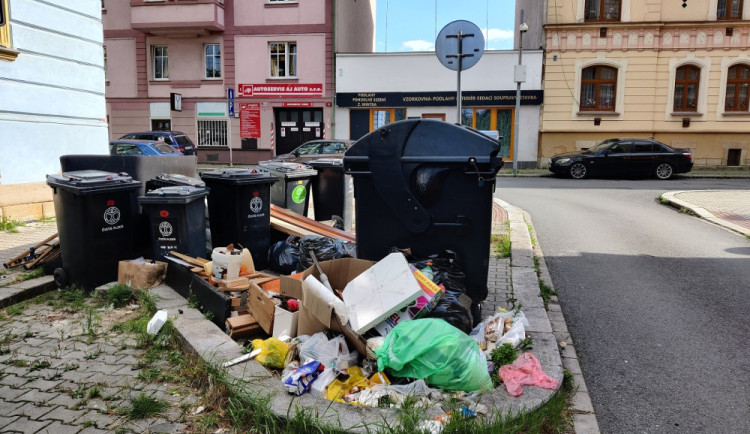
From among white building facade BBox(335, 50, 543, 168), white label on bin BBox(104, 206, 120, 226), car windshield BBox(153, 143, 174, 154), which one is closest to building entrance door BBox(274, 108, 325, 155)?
white building facade BBox(335, 50, 543, 168)

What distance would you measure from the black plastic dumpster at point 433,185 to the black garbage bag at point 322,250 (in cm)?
101

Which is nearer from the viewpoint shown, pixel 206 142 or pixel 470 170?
pixel 470 170

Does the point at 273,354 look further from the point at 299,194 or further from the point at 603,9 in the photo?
the point at 603,9

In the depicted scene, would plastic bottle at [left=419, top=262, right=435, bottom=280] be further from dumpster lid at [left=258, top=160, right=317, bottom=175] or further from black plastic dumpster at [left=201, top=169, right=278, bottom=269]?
dumpster lid at [left=258, top=160, right=317, bottom=175]

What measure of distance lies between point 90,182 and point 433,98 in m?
22.2

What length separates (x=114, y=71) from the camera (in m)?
28.3

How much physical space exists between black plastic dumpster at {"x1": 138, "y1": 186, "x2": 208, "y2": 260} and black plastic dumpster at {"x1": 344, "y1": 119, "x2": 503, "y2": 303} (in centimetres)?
196

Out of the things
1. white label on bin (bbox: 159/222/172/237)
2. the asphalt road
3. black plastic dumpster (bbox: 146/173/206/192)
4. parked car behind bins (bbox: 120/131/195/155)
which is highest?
parked car behind bins (bbox: 120/131/195/155)

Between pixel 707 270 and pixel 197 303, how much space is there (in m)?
5.94

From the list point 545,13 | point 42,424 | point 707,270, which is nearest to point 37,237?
point 42,424

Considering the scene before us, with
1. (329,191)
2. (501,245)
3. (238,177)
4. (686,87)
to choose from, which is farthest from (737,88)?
(238,177)

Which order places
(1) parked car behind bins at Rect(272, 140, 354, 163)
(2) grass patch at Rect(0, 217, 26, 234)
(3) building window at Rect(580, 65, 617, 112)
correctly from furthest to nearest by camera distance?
(3) building window at Rect(580, 65, 617, 112)
(1) parked car behind bins at Rect(272, 140, 354, 163)
(2) grass patch at Rect(0, 217, 26, 234)

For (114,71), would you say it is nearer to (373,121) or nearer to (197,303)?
(373,121)

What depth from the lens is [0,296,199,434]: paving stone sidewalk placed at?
3.06m
